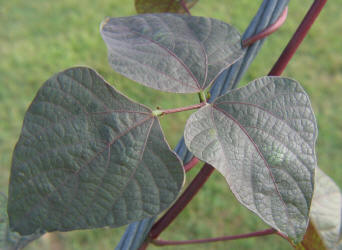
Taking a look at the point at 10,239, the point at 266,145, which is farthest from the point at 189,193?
the point at 10,239

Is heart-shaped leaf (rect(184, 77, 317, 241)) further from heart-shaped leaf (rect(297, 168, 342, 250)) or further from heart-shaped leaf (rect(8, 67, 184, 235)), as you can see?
heart-shaped leaf (rect(297, 168, 342, 250))

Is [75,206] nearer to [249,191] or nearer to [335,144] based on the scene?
[249,191]

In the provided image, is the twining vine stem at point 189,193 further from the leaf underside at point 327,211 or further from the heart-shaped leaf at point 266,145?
the leaf underside at point 327,211

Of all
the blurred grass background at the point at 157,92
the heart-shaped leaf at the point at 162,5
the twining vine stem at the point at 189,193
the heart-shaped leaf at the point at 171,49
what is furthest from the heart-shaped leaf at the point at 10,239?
the blurred grass background at the point at 157,92

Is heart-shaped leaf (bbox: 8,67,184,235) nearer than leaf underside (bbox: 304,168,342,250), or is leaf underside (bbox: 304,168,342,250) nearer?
heart-shaped leaf (bbox: 8,67,184,235)

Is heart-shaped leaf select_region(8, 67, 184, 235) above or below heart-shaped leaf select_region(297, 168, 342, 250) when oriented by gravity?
above

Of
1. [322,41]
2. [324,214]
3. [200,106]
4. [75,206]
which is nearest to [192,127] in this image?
[200,106]

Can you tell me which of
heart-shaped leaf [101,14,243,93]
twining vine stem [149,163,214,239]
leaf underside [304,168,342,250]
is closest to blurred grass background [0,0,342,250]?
Result: leaf underside [304,168,342,250]
